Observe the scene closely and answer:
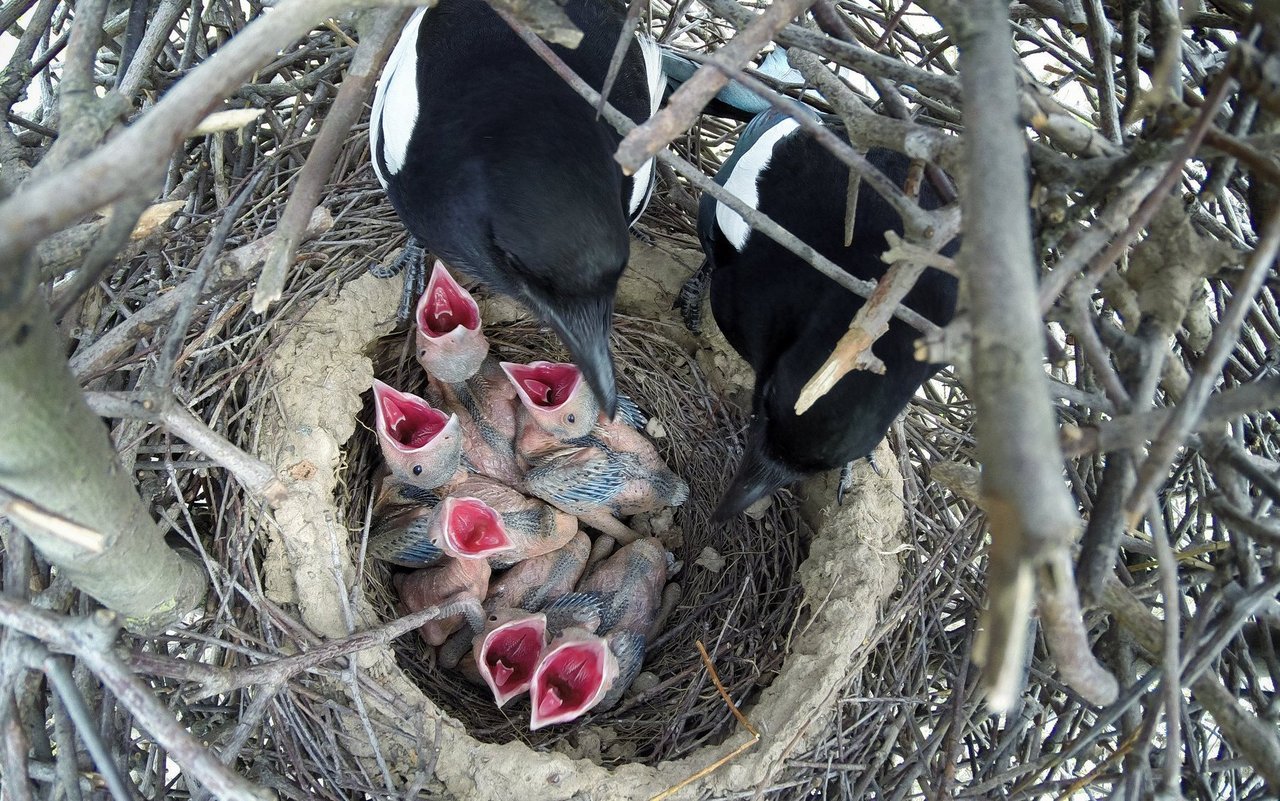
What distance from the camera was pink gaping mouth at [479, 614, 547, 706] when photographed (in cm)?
190

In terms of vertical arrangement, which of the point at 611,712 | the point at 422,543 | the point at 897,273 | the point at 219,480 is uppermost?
the point at 897,273

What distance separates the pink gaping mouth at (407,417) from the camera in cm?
192

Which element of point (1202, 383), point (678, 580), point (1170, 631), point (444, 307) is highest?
point (1202, 383)

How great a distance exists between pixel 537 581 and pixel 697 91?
1499mm

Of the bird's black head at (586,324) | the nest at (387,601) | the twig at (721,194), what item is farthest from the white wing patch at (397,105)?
the twig at (721,194)

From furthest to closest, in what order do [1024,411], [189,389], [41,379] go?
[189,389]
[41,379]
[1024,411]

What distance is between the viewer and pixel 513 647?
198 cm

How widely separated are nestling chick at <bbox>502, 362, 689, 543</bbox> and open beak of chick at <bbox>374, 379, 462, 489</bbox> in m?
0.21

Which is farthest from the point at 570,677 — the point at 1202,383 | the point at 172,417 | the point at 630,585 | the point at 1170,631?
the point at 1202,383

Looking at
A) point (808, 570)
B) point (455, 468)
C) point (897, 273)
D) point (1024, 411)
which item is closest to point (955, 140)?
point (897, 273)

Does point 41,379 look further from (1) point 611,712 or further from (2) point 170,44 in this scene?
(1) point 611,712

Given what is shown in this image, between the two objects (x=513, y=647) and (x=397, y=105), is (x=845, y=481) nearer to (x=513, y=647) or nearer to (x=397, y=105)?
Result: (x=513, y=647)

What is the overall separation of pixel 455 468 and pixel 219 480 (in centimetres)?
49

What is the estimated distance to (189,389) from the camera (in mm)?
1674
